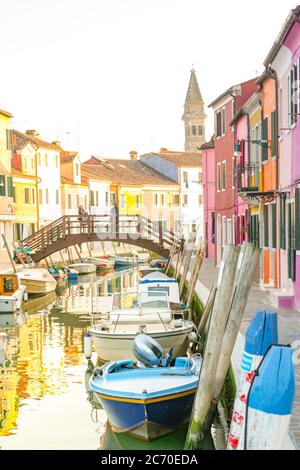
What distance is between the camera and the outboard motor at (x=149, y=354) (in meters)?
12.1

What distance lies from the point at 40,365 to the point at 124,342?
6.89 ft

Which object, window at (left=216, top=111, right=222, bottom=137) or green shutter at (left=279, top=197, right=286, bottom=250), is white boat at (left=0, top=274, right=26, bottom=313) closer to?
green shutter at (left=279, top=197, right=286, bottom=250)

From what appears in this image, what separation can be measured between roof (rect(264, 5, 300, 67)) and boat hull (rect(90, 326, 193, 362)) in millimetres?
6321

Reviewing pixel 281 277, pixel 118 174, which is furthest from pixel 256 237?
pixel 118 174

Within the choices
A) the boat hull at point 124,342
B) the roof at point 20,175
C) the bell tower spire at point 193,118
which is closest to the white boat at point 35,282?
the boat hull at point 124,342

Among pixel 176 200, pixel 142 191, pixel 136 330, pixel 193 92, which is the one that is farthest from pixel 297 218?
pixel 193 92

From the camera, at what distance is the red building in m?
32.3

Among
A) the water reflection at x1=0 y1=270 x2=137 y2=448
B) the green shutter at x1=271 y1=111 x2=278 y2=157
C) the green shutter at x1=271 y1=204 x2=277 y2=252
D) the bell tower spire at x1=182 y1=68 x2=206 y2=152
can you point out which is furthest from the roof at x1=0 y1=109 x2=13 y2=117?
the bell tower spire at x1=182 y1=68 x2=206 y2=152

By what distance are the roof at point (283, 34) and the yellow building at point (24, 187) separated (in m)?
31.4

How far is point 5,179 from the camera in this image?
43.1m

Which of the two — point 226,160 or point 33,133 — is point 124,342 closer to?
point 226,160

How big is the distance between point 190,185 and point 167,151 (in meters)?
9.63

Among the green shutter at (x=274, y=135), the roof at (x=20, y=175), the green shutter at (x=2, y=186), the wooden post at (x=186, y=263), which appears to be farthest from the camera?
the roof at (x=20, y=175)

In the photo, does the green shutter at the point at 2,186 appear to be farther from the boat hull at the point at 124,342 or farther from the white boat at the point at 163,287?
the boat hull at the point at 124,342
